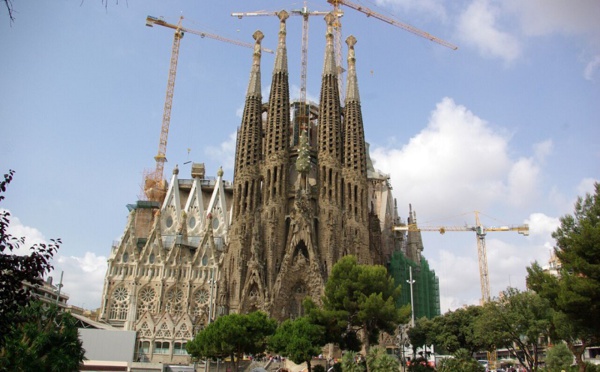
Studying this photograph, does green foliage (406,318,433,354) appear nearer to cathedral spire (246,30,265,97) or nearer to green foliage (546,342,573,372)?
green foliage (546,342,573,372)

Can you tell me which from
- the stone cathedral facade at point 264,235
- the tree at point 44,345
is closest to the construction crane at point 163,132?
the stone cathedral facade at point 264,235

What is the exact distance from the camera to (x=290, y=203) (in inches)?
2329

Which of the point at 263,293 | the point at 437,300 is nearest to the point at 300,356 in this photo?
the point at 263,293

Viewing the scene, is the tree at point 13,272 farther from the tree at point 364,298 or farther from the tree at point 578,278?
the tree at point 364,298

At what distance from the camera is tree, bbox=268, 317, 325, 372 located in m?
32.9

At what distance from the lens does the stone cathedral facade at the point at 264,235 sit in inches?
2094

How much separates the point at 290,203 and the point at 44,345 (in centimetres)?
3808

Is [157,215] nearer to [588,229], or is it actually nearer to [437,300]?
[437,300]

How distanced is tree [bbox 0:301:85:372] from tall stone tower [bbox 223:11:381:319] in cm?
2858

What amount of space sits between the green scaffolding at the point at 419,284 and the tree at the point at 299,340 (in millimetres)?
31168

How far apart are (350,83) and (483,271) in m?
39.8

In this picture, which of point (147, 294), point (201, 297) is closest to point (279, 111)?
point (201, 297)

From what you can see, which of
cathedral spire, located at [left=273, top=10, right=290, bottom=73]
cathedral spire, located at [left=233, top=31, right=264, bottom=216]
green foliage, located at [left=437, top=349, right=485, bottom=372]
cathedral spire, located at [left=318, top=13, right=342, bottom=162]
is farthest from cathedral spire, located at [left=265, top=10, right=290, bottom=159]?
green foliage, located at [left=437, top=349, right=485, bottom=372]

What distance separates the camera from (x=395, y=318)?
122 feet
